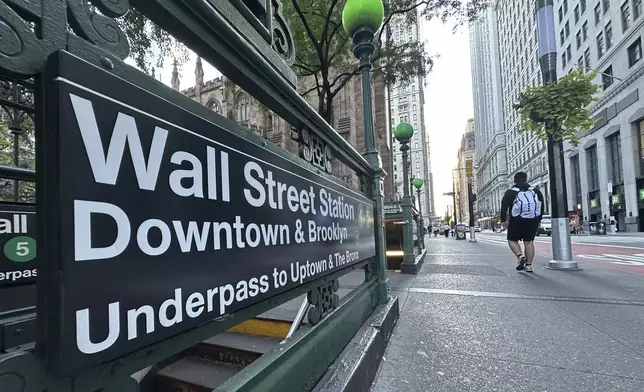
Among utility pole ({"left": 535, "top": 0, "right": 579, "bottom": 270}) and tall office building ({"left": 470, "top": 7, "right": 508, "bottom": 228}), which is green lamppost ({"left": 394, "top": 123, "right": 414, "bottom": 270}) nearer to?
utility pole ({"left": 535, "top": 0, "right": 579, "bottom": 270})

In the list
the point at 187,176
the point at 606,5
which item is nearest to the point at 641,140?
the point at 606,5

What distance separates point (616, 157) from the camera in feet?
103

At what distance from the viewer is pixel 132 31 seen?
603cm

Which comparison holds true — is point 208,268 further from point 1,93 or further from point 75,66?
point 1,93

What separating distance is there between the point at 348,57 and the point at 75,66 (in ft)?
44.0

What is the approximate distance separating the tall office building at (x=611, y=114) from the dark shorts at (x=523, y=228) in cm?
2299

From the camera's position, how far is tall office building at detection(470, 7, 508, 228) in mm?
78000

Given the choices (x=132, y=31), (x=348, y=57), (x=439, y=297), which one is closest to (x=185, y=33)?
(x=439, y=297)

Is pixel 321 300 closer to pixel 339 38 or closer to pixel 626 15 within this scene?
pixel 339 38

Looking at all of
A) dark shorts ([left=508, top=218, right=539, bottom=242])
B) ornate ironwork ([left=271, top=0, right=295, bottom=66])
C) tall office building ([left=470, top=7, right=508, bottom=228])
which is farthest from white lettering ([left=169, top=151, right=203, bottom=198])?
tall office building ([left=470, top=7, right=508, bottom=228])

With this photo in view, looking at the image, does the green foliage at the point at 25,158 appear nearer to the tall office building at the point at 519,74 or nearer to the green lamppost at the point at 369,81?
the green lamppost at the point at 369,81

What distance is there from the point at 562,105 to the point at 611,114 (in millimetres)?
33941

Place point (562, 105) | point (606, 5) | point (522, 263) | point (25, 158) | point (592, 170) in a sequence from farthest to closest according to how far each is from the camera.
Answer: point (592, 170)
point (606, 5)
point (562, 105)
point (522, 263)
point (25, 158)

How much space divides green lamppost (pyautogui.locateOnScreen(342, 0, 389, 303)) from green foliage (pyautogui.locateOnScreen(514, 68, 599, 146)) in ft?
16.5
